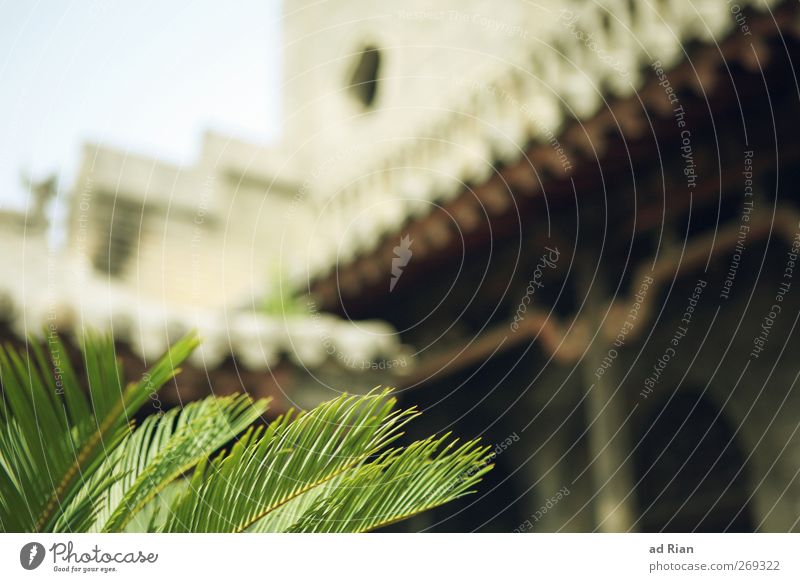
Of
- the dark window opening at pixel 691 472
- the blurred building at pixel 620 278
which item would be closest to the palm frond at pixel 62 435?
the blurred building at pixel 620 278

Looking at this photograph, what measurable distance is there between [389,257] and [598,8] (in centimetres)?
204

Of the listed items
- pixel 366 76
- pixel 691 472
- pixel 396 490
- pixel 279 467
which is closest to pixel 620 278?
pixel 691 472

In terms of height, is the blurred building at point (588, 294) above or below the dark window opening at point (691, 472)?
above

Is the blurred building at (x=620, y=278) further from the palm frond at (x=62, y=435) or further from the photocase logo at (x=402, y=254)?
the palm frond at (x=62, y=435)

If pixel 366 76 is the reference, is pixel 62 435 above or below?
below

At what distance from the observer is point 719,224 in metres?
3.93
